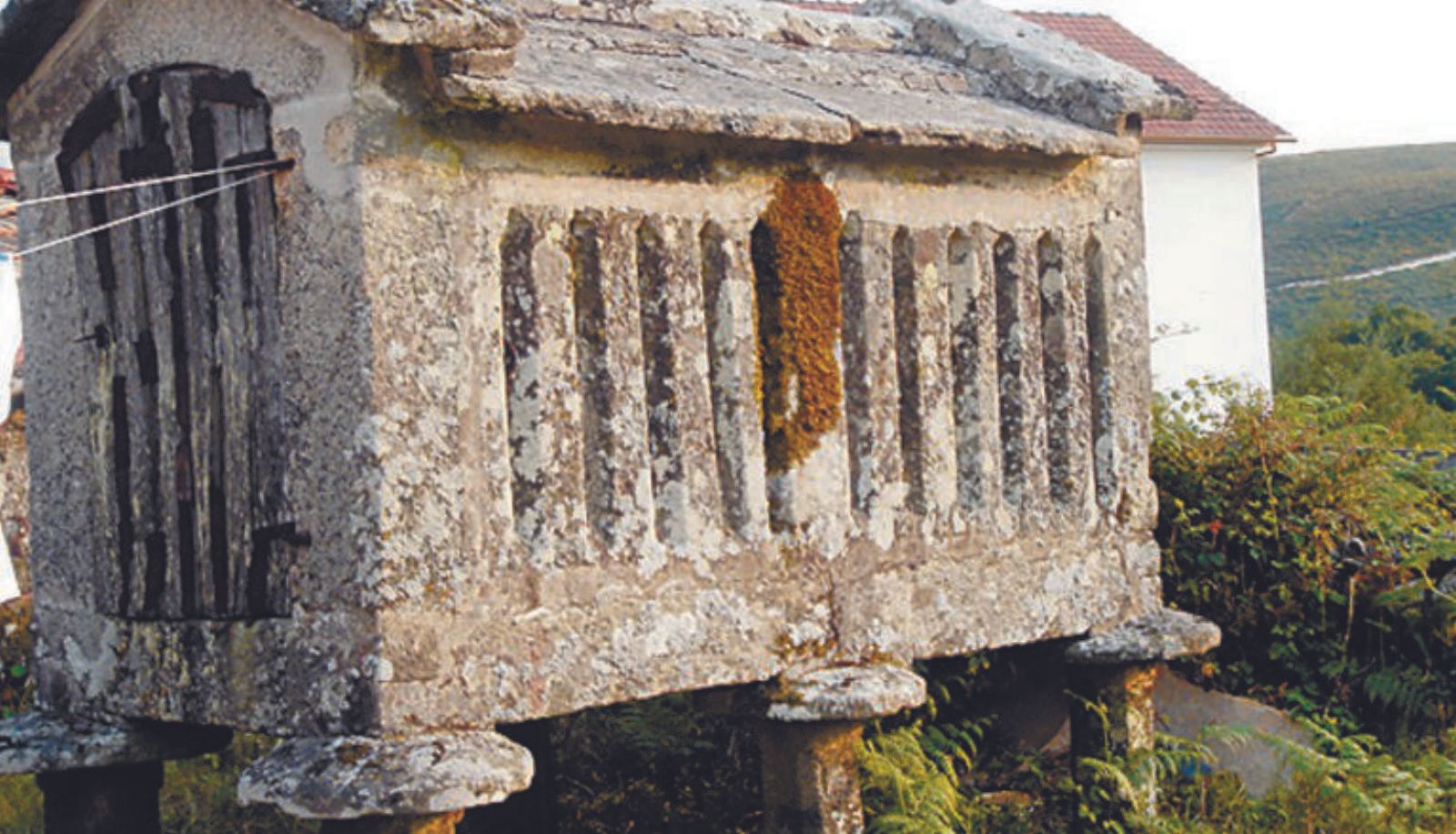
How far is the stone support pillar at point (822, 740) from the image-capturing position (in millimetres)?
5559

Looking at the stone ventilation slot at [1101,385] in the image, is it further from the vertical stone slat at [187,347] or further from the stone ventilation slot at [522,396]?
the vertical stone slat at [187,347]

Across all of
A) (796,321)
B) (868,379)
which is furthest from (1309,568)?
(796,321)

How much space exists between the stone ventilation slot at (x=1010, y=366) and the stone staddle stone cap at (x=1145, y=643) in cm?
64

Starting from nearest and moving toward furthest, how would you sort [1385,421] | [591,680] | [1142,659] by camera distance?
[591,680] < [1142,659] < [1385,421]

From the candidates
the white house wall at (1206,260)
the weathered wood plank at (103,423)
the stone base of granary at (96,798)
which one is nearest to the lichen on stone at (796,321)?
the weathered wood plank at (103,423)

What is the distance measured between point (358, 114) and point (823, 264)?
1.68 m

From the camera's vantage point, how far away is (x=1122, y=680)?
6727mm

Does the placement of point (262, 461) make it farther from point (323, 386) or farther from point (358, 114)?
point (358, 114)

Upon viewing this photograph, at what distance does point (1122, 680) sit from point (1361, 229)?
47603 mm

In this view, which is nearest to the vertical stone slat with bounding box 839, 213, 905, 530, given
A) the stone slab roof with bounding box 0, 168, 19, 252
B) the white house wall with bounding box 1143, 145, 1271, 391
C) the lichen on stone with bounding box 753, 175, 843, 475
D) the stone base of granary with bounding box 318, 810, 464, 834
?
the lichen on stone with bounding box 753, 175, 843, 475

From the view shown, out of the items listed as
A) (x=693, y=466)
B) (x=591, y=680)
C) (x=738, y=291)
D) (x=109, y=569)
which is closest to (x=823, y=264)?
(x=738, y=291)

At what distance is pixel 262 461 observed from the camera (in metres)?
4.97

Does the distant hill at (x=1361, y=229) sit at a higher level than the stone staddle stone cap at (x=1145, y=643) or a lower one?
higher

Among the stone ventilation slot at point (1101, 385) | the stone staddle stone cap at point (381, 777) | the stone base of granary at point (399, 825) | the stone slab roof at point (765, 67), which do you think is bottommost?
the stone base of granary at point (399, 825)
